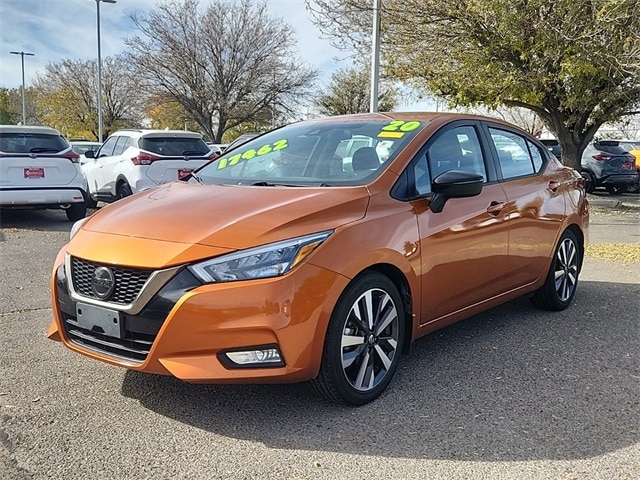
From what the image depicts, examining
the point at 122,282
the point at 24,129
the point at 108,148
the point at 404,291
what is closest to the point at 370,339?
the point at 404,291

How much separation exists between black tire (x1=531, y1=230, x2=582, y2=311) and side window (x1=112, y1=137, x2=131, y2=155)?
8.27m

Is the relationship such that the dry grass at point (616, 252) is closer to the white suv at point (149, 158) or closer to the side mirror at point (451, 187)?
the side mirror at point (451, 187)

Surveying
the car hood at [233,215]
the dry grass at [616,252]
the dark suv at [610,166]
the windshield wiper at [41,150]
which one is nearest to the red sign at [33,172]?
the windshield wiper at [41,150]

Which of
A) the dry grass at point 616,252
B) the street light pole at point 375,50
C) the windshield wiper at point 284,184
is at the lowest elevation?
the dry grass at point 616,252

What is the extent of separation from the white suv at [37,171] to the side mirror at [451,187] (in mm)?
7831

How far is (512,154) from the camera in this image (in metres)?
4.82

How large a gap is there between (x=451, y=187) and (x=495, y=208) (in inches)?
31.0

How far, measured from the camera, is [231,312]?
282cm

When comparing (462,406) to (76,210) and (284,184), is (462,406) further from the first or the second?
(76,210)

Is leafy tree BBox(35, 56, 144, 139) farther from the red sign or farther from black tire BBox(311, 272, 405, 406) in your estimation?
black tire BBox(311, 272, 405, 406)

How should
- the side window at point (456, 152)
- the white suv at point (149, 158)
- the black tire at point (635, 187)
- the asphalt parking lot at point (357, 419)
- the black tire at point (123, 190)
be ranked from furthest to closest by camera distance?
the black tire at point (635, 187) < the black tire at point (123, 190) < the white suv at point (149, 158) < the side window at point (456, 152) < the asphalt parking lot at point (357, 419)

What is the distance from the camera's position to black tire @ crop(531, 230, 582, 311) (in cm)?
514

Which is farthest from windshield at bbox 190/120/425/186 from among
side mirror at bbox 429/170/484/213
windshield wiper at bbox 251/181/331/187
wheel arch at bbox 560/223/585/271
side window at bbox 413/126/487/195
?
wheel arch at bbox 560/223/585/271

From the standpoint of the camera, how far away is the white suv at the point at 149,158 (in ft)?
34.8
